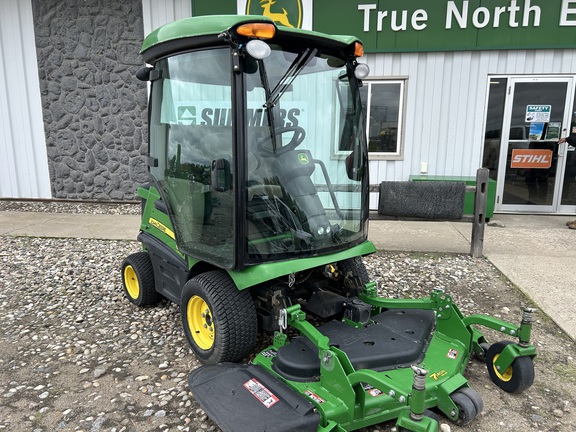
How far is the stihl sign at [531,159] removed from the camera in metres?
7.07

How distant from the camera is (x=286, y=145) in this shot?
2678 millimetres

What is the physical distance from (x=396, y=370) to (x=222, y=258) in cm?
118

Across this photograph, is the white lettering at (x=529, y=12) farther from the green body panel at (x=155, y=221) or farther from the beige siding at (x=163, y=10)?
the green body panel at (x=155, y=221)

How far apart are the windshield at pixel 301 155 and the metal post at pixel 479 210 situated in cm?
251

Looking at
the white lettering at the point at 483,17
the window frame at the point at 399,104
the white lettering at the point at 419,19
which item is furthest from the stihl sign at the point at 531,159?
the white lettering at the point at 419,19

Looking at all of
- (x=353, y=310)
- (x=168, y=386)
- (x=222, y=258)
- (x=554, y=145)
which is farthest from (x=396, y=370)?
(x=554, y=145)

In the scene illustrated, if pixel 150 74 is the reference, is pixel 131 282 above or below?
below

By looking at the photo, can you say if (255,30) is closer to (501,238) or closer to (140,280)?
(140,280)

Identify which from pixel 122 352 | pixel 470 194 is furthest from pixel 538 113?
pixel 122 352

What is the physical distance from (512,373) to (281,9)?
641cm

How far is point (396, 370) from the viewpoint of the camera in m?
2.35

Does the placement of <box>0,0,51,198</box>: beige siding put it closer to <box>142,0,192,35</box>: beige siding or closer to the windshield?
<box>142,0,192,35</box>: beige siding

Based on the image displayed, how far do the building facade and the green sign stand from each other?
0.05 feet

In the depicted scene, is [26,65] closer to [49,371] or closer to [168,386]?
[49,371]
